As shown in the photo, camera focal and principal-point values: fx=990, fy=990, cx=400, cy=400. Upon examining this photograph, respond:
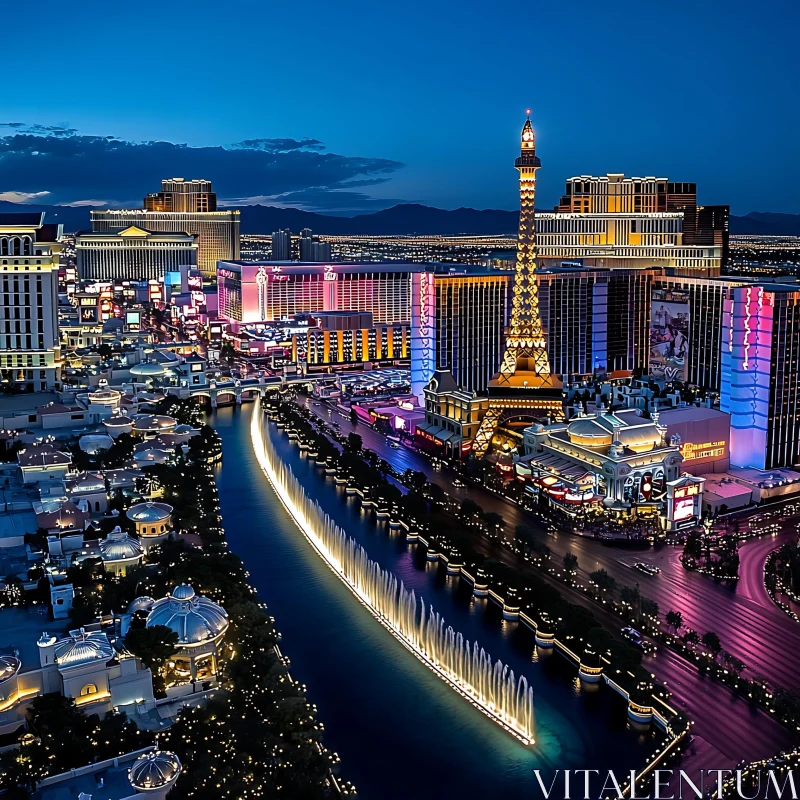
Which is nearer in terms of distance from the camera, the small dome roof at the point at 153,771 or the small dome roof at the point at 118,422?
the small dome roof at the point at 153,771

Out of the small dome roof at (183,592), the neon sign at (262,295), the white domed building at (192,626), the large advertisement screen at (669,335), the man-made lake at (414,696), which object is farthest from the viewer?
the neon sign at (262,295)

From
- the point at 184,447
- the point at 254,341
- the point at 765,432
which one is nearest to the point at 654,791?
the point at 765,432

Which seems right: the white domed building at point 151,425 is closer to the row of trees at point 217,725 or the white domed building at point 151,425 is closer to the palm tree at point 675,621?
the row of trees at point 217,725

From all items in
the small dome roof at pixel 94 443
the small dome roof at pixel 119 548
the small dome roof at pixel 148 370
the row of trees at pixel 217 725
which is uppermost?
the small dome roof at pixel 148 370

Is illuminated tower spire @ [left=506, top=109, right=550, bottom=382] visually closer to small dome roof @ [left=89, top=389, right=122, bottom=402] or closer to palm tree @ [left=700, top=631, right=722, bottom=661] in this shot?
small dome roof @ [left=89, top=389, right=122, bottom=402]

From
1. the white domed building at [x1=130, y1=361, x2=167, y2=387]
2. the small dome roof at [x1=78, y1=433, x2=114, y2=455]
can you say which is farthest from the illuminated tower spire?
the white domed building at [x1=130, y1=361, x2=167, y2=387]

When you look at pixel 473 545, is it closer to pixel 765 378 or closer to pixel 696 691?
pixel 696 691

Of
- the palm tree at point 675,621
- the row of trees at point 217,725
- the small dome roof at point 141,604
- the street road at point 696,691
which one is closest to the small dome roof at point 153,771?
the row of trees at point 217,725
